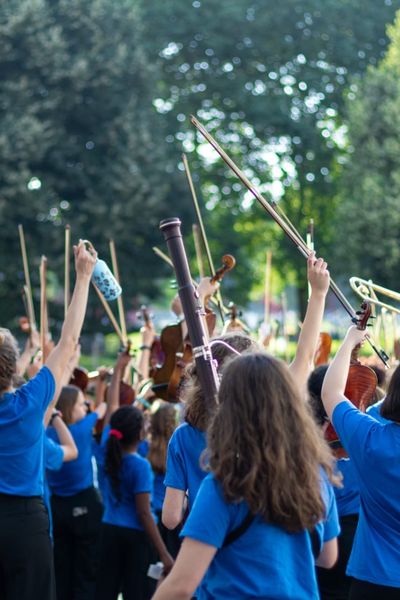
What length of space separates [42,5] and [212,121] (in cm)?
894

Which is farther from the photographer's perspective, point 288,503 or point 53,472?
point 53,472

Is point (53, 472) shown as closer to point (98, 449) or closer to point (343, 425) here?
point (98, 449)

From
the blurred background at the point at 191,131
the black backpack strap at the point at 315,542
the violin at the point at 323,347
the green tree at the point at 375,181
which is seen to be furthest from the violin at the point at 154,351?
the green tree at the point at 375,181

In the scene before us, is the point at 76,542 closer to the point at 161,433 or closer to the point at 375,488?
the point at 161,433

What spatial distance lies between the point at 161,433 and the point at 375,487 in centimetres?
342

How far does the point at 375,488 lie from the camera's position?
3.81 m

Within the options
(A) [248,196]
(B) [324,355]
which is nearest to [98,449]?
(B) [324,355]

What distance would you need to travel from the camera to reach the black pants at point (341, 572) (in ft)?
17.3

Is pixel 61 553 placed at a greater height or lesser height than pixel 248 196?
greater

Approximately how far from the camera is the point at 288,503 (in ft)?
9.80

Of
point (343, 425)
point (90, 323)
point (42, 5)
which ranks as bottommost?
point (90, 323)

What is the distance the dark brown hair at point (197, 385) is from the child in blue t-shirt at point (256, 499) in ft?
3.42

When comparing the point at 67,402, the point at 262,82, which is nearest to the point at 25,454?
the point at 67,402

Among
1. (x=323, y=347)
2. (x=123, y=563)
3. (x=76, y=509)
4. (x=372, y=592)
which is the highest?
(x=372, y=592)
